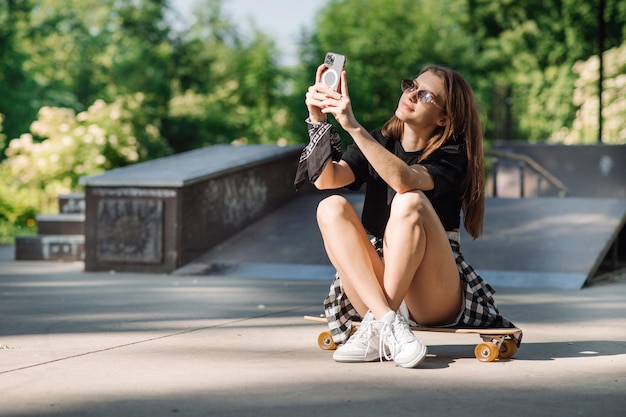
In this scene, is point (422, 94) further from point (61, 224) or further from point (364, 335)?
point (61, 224)

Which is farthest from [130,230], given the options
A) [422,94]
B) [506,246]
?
[422,94]

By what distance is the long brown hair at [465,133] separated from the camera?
182 inches

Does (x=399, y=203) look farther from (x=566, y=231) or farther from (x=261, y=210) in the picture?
(x=261, y=210)

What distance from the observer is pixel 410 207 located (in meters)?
4.27

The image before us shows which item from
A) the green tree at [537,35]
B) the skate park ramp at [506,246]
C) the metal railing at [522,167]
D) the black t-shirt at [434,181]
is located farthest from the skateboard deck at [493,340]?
the green tree at [537,35]

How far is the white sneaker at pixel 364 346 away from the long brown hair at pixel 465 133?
74 centimetres

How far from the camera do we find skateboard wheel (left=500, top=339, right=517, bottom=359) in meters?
4.62

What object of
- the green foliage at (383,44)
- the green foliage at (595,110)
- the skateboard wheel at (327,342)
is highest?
the green foliage at (383,44)

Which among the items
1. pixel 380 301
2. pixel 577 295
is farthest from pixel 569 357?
pixel 577 295

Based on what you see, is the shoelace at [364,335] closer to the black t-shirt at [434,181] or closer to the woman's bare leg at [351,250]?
the woman's bare leg at [351,250]

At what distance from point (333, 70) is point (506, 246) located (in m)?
5.53

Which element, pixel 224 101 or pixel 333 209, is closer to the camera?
pixel 333 209

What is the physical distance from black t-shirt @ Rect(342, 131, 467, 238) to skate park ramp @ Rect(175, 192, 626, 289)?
409 cm

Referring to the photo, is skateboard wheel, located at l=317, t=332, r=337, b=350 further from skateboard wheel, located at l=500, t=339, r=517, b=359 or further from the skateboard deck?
skateboard wheel, located at l=500, t=339, r=517, b=359
